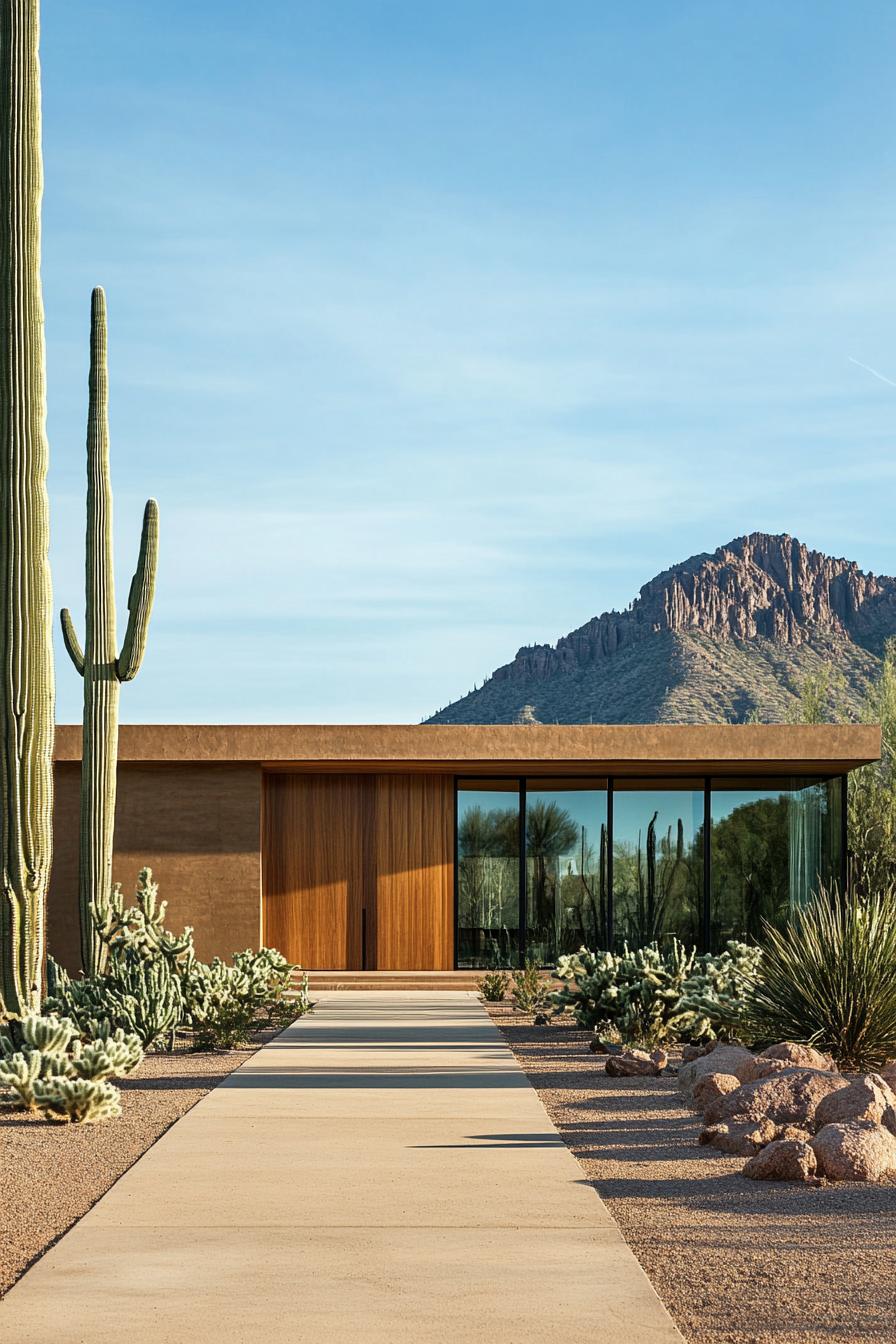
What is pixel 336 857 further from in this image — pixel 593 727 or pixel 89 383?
pixel 89 383

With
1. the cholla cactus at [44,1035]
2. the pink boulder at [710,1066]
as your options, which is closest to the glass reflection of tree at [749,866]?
the pink boulder at [710,1066]

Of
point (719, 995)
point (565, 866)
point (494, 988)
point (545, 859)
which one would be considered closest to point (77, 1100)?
point (719, 995)

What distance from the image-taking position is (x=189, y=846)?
76.7 ft

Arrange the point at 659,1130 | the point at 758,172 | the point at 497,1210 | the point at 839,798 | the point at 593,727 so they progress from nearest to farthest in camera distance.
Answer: the point at 497,1210 < the point at 659,1130 < the point at 758,172 < the point at 593,727 < the point at 839,798

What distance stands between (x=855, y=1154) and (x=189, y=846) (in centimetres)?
1600

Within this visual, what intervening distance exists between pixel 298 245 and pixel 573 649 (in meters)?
55.0

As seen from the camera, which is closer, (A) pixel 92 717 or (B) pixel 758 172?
(A) pixel 92 717

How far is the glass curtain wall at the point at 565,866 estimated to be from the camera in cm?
Answer: 2464

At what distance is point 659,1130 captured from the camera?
10.2 metres

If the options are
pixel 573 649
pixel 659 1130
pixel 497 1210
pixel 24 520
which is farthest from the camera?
pixel 573 649

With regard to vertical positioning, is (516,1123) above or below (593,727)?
below

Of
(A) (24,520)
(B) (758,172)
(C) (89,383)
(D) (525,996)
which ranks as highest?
(B) (758,172)

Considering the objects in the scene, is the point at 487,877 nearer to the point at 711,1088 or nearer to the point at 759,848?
the point at 759,848

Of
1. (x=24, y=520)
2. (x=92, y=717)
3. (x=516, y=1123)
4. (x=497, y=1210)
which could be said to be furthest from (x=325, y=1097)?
(x=92, y=717)
